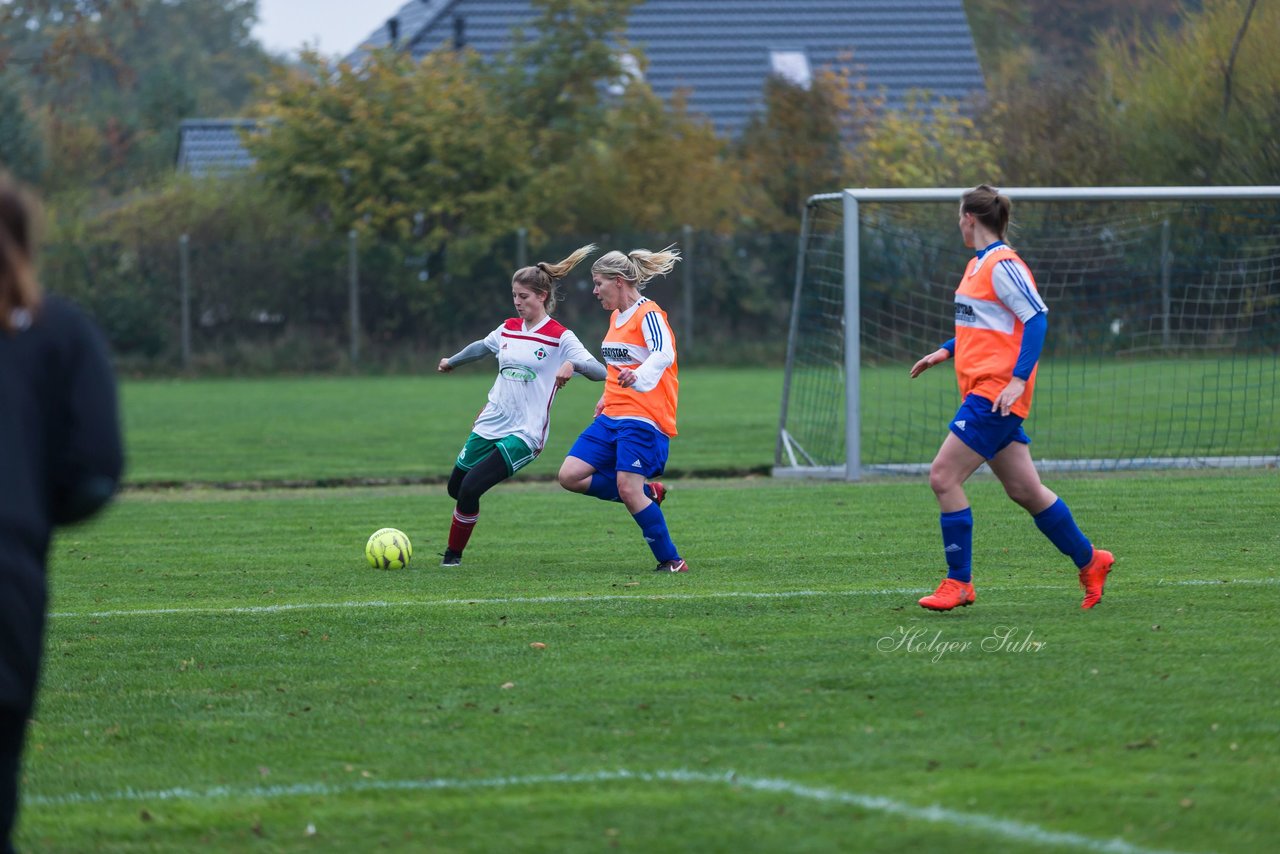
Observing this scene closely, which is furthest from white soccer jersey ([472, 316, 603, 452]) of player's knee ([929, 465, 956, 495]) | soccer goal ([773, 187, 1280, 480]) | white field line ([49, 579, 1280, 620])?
soccer goal ([773, 187, 1280, 480])

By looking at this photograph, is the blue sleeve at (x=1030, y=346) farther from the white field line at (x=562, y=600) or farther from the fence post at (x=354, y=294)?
the fence post at (x=354, y=294)

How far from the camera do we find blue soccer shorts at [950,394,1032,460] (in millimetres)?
6484

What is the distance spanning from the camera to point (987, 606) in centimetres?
683

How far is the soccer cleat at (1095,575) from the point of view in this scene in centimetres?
669

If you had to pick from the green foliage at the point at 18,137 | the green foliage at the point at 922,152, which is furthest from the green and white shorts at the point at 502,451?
the green foliage at the point at 18,137

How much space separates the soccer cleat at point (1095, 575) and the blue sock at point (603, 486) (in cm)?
270

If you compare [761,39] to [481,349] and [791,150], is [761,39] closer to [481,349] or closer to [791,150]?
[791,150]

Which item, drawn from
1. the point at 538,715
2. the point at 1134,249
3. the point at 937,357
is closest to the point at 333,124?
the point at 1134,249

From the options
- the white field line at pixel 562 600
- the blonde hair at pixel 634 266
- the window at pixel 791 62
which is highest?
the window at pixel 791 62

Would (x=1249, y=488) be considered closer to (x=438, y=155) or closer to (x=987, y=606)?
(x=987, y=606)

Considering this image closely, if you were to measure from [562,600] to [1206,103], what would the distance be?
18632 millimetres

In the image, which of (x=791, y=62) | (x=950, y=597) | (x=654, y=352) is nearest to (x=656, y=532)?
(x=654, y=352)

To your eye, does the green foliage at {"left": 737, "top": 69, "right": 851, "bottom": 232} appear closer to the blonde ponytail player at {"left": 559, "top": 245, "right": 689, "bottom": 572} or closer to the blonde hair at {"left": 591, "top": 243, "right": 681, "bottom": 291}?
the blonde hair at {"left": 591, "top": 243, "right": 681, "bottom": 291}

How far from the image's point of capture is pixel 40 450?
3.23 metres
